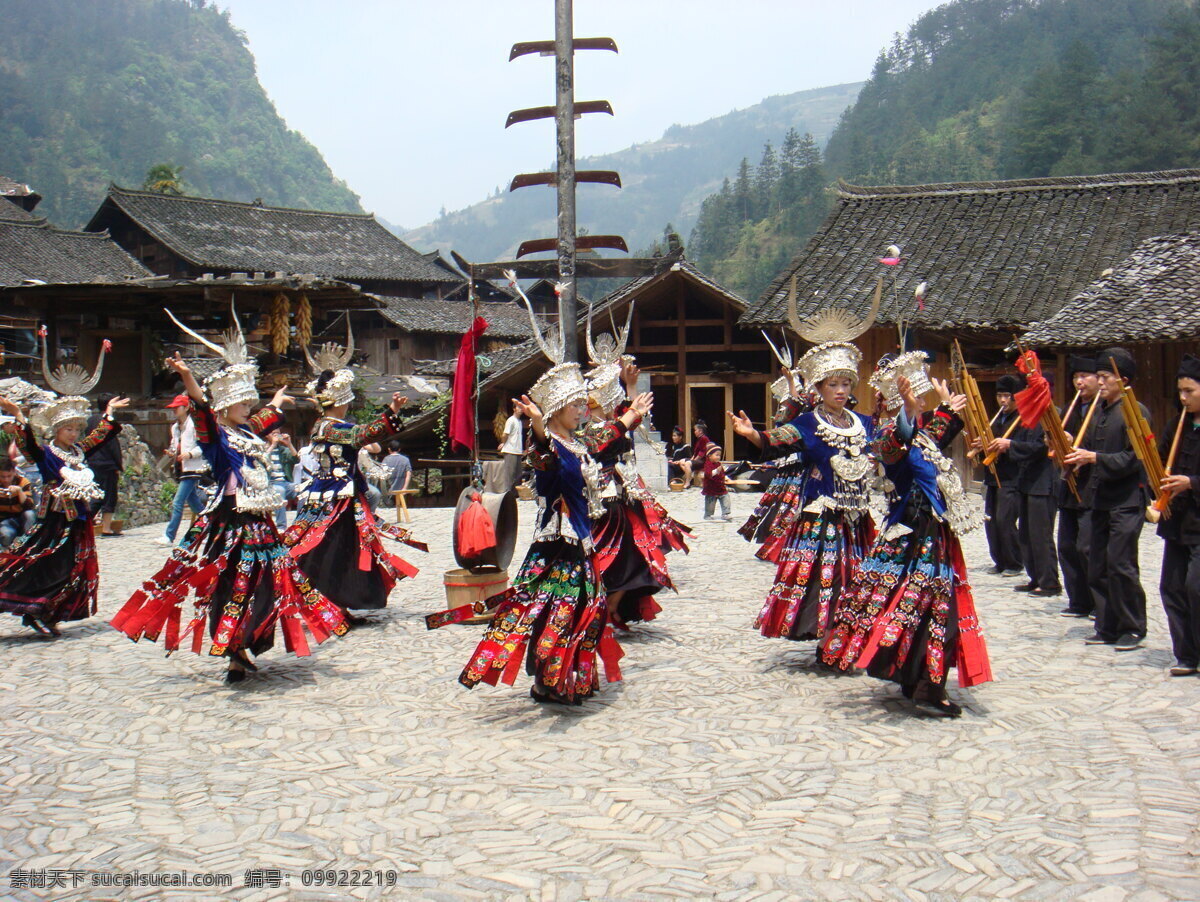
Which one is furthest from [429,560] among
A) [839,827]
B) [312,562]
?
[839,827]

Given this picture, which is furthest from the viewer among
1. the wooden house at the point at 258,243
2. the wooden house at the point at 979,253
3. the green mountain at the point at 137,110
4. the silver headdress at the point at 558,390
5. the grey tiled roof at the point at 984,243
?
the green mountain at the point at 137,110

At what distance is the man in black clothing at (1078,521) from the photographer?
23.9ft

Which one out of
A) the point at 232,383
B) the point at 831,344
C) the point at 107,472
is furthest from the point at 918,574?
the point at 107,472

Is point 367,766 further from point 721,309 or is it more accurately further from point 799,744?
point 721,309

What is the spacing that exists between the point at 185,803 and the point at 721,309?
20.4 m

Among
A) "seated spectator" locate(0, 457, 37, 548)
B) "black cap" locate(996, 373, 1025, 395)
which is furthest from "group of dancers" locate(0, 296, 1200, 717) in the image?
"black cap" locate(996, 373, 1025, 395)

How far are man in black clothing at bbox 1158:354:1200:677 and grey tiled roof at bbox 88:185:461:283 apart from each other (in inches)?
1359

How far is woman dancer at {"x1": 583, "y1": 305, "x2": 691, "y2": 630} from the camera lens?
23.1 ft

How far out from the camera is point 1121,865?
148 inches

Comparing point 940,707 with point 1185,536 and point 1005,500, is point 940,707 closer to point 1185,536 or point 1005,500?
point 1185,536

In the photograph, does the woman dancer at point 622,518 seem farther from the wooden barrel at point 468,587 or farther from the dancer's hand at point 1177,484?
the dancer's hand at point 1177,484

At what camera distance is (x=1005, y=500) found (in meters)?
9.46

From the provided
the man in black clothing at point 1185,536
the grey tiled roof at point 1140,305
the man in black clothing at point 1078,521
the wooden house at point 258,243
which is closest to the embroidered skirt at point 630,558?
the man in black clothing at point 1078,521

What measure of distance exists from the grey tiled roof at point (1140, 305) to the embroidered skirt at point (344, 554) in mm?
10101
